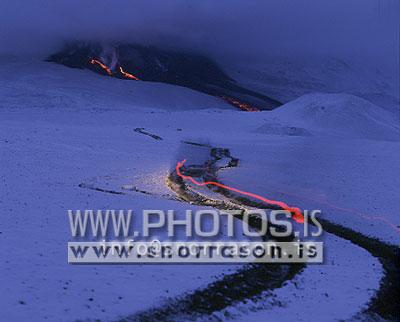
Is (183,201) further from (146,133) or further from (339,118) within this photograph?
(339,118)

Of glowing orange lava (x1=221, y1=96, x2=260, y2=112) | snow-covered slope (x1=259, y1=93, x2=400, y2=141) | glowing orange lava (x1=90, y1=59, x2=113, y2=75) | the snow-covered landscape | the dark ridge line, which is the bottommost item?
the snow-covered landscape

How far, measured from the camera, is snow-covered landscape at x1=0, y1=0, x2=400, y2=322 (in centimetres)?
1977

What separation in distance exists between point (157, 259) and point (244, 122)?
210 ft

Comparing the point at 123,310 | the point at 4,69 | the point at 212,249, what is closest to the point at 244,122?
the point at 212,249

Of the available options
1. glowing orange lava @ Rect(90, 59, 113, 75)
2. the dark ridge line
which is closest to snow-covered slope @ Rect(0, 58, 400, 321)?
the dark ridge line

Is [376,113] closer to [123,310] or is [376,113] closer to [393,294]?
[393,294]

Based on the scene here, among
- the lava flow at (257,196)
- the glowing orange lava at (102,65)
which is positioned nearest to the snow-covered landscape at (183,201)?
the lava flow at (257,196)

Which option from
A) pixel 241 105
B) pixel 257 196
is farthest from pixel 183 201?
pixel 241 105

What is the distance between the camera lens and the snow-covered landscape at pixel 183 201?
19.8m

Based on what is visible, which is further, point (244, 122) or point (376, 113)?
point (376, 113)

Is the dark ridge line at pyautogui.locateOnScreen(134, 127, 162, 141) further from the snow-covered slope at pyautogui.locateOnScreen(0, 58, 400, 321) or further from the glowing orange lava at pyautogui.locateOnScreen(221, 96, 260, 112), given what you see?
the glowing orange lava at pyautogui.locateOnScreen(221, 96, 260, 112)

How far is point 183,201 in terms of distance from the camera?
36.6m

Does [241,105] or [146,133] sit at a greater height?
[241,105]

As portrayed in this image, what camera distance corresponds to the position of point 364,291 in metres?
22.9
